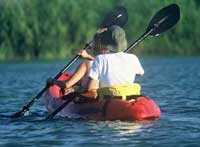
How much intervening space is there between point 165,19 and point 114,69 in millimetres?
2785

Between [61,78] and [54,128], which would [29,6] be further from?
[54,128]

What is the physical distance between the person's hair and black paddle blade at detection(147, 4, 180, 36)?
2.36 m

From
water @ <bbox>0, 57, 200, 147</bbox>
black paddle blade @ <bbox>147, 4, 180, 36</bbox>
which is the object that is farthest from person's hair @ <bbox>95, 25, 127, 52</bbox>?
black paddle blade @ <bbox>147, 4, 180, 36</bbox>

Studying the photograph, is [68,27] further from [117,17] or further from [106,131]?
[106,131]

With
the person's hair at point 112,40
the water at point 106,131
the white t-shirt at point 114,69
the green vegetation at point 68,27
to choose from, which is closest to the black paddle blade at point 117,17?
the water at point 106,131

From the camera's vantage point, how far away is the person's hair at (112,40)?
40.4 ft

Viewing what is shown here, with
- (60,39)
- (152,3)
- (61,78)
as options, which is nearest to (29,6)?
(60,39)

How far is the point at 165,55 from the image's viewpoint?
55.3 m

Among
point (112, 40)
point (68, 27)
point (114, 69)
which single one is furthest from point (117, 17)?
point (68, 27)

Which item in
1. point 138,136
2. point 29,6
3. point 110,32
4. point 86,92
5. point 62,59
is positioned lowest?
point 138,136

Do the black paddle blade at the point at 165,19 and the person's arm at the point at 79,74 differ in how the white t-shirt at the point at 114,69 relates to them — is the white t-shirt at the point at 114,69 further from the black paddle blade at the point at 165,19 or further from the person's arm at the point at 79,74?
the black paddle blade at the point at 165,19

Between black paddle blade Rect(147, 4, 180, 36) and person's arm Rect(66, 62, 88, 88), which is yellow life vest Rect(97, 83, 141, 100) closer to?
person's arm Rect(66, 62, 88, 88)

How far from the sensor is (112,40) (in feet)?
40.4

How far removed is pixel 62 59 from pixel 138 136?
39894 mm
